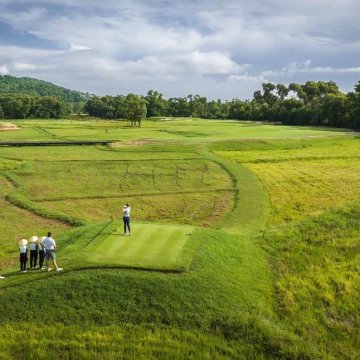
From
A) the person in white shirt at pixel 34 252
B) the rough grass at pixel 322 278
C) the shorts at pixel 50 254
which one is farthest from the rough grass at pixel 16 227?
the rough grass at pixel 322 278

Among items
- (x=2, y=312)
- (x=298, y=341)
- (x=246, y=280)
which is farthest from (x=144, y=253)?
(x=298, y=341)

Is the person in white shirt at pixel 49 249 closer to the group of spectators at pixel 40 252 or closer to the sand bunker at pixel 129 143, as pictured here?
the group of spectators at pixel 40 252

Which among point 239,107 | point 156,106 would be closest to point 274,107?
point 239,107

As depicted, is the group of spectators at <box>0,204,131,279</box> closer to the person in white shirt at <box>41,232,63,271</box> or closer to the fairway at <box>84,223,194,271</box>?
the person in white shirt at <box>41,232,63,271</box>

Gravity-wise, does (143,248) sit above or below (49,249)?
below

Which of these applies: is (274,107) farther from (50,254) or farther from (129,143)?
(50,254)

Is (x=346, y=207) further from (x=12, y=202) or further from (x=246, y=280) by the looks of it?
(x=12, y=202)
